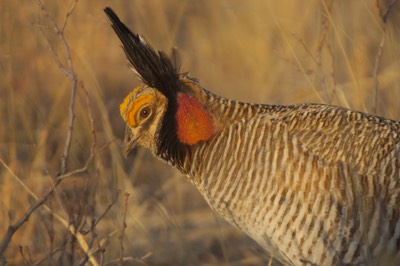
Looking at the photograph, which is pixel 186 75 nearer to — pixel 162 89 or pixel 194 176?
pixel 162 89

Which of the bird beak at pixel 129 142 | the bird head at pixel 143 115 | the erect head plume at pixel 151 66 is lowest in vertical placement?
the bird beak at pixel 129 142

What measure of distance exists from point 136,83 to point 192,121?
13.5 feet

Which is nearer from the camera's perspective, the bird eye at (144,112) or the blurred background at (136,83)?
the bird eye at (144,112)

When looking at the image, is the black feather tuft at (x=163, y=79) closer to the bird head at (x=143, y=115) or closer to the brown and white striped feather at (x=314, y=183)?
the bird head at (x=143, y=115)

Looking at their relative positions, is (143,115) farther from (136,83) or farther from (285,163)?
(136,83)

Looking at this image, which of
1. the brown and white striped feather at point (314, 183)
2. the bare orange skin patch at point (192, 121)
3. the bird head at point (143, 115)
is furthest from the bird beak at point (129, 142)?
the brown and white striped feather at point (314, 183)

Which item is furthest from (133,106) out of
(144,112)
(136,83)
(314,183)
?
(136,83)

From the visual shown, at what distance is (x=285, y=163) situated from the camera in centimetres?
422

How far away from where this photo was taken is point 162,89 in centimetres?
466

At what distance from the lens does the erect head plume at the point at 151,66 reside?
4629mm

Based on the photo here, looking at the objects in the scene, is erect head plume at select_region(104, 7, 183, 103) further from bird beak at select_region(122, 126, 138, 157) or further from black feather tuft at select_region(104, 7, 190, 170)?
bird beak at select_region(122, 126, 138, 157)

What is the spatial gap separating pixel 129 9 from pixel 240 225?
468 centimetres

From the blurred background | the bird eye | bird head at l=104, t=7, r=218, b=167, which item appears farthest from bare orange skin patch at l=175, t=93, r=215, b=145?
the blurred background

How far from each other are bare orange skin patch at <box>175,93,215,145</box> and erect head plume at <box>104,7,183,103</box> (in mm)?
66
